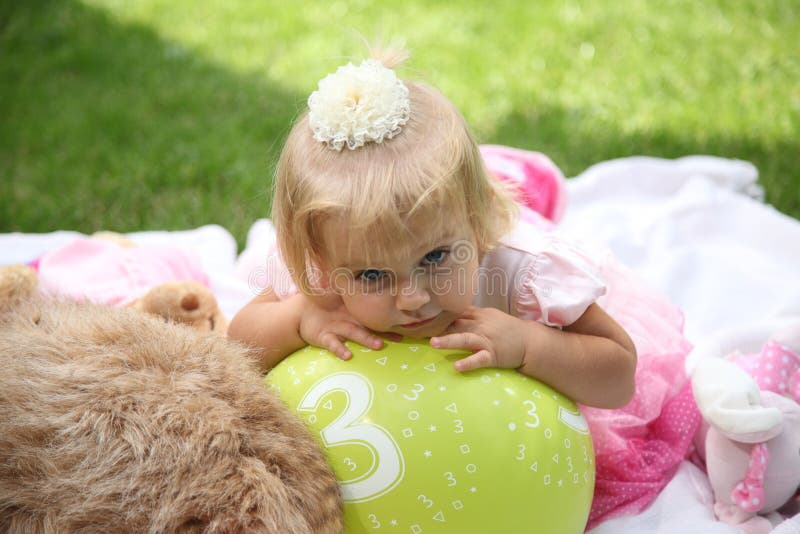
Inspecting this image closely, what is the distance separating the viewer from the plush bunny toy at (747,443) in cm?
176

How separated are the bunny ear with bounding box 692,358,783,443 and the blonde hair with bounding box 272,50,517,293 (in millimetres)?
655

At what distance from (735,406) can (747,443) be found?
0.11 metres

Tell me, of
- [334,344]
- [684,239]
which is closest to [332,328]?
[334,344]

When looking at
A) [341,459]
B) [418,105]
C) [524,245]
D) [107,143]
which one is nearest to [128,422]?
[341,459]

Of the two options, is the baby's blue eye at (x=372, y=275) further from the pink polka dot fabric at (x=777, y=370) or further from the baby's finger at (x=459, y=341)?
the pink polka dot fabric at (x=777, y=370)

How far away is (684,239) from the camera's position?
2.85 metres

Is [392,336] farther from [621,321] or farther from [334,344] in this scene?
[621,321]

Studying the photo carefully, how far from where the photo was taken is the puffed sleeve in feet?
5.51

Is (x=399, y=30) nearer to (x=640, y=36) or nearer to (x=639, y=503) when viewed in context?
(x=640, y=36)

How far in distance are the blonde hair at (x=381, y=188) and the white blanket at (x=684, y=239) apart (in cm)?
87

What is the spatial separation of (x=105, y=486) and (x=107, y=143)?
2841mm

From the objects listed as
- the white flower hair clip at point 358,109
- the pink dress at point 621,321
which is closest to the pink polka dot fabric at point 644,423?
the pink dress at point 621,321

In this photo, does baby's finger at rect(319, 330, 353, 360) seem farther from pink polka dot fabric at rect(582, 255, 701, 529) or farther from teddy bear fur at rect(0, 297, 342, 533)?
pink polka dot fabric at rect(582, 255, 701, 529)

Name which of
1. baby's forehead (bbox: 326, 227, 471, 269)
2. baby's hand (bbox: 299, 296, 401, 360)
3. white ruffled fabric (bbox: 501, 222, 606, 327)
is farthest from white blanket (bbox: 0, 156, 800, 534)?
baby's forehead (bbox: 326, 227, 471, 269)
